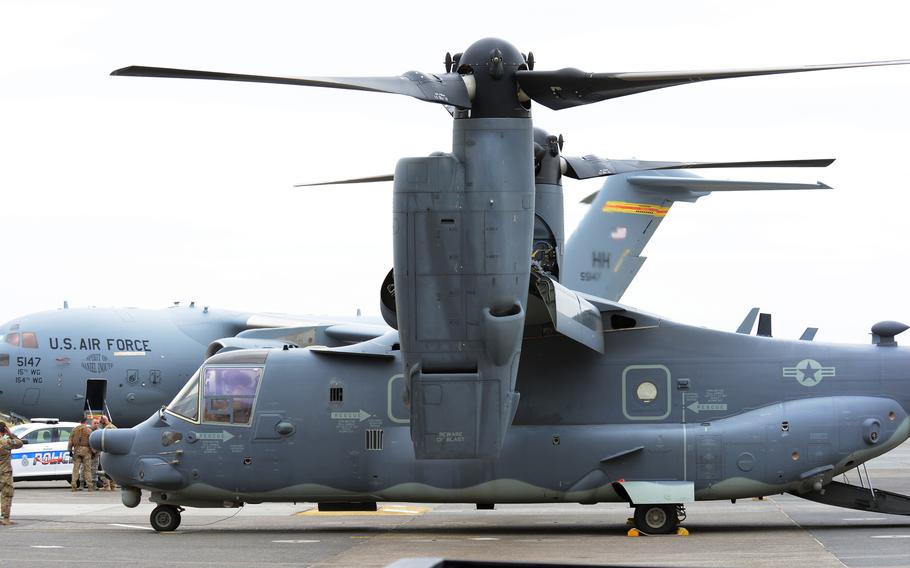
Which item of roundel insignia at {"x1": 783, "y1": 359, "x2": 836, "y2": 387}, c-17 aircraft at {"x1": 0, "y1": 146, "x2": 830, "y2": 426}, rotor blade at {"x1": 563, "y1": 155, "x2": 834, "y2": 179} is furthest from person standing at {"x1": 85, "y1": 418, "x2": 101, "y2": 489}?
roundel insignia at {"x1": 783, "y1": 359, "x2": 836, "y2": 387}

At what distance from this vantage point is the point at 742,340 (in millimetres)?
17484

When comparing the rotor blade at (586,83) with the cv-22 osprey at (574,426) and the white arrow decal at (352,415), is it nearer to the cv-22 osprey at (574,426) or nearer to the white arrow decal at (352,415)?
the cv-22 osprey at (574,426)

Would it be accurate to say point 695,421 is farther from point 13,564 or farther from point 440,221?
point 13,564

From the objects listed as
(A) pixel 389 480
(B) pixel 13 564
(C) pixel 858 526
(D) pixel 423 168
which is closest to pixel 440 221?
(D) pixel 423 168

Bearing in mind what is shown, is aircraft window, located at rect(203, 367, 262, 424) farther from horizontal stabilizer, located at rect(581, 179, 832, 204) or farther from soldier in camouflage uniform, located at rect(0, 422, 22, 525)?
horizontal stabilizer, located at rect(581, 179, 832, 204)

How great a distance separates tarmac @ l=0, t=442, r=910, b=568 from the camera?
1441 centimetres

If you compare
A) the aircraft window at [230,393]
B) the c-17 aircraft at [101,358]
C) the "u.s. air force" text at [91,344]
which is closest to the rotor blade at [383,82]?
the aircraft window at [230,393]

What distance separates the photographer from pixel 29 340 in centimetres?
3127

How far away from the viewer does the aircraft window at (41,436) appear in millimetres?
28600

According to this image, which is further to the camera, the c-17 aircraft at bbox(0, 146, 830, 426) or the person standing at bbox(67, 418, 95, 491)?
the c-17 aircraft at bbox(0, 146, 830, 426)

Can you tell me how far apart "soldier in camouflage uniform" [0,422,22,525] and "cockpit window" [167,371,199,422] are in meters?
3.04

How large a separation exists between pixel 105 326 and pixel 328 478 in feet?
53.8

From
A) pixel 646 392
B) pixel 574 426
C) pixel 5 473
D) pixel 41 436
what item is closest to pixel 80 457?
pixel 41 436

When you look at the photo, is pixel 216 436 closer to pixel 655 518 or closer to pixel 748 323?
pixel 655 518
